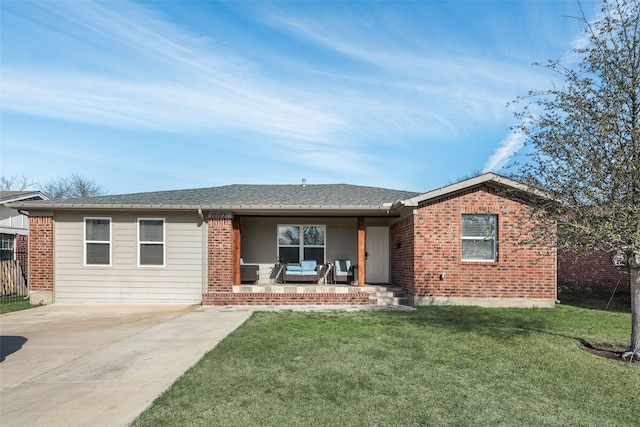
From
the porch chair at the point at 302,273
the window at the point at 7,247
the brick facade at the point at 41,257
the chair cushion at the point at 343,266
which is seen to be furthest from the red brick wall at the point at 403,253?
the window at the point at 7,247

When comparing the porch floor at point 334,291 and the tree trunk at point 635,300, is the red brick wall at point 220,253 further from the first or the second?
the tree trunk at point 635,300

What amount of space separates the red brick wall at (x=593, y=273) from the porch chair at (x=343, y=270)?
727cm

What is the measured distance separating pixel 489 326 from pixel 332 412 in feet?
17.5

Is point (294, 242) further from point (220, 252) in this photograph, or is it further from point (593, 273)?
point (593, 273)

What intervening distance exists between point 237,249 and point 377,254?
4947 millimetres

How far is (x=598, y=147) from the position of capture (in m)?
5.61

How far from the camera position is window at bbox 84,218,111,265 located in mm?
11906

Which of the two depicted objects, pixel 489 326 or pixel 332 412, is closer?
pixel 332 412

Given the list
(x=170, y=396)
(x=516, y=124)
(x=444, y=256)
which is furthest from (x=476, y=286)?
(x=170, y=396)

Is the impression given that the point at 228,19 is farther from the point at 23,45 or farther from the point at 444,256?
the point at 444,256

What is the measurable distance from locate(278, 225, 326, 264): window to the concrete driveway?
388 centimetres

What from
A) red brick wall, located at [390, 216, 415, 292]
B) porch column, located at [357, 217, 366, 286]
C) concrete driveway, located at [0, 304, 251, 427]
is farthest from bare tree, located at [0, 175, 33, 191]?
red brick wall, located at [390, 216, 415, 292]

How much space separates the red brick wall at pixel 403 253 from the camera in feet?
36.5

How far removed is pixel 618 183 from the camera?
5344 millimetres
